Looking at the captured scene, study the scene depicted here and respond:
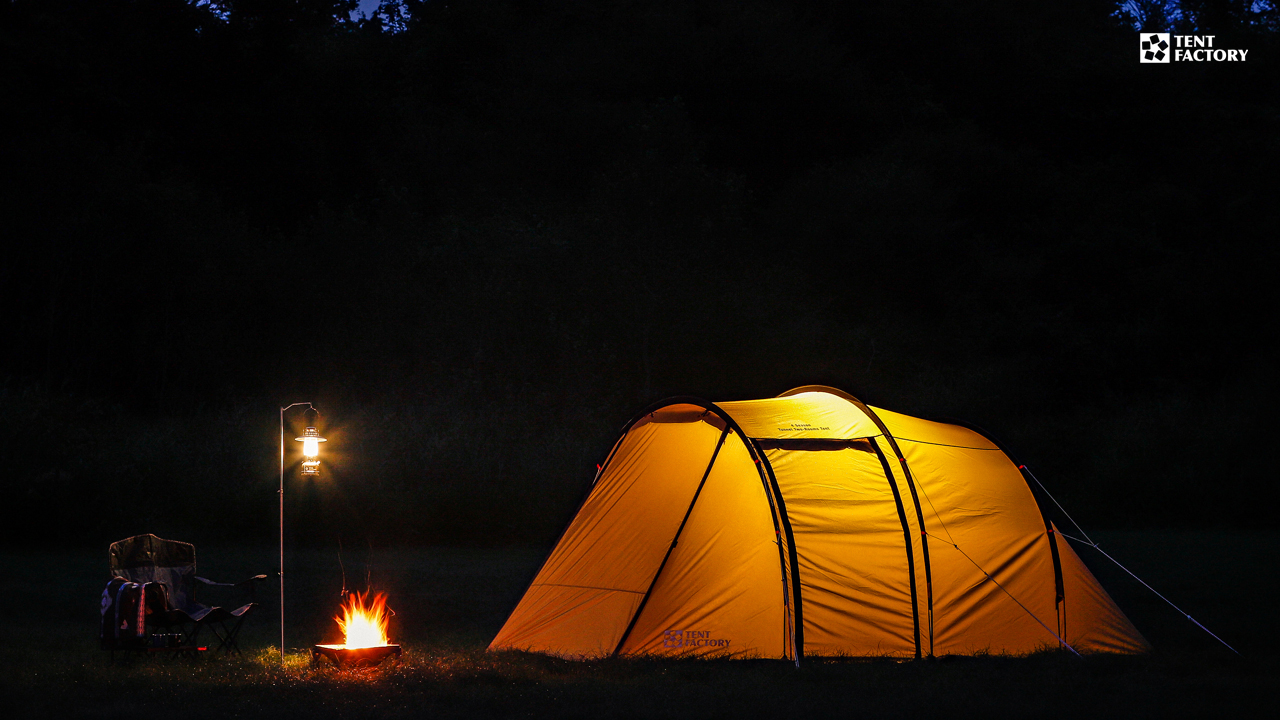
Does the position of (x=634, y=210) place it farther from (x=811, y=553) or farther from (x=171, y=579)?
(x=811, y=553)

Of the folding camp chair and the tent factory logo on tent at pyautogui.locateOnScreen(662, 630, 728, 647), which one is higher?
the folding camp chair

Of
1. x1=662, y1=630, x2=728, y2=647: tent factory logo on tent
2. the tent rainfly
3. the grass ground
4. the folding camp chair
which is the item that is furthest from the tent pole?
the folding camp chair

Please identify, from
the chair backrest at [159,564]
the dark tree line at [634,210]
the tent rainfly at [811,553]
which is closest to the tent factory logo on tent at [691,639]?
the tent rainfly at [811,553]

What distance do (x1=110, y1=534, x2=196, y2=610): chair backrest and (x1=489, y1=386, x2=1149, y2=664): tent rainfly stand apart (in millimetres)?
2246

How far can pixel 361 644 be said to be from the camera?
687cm

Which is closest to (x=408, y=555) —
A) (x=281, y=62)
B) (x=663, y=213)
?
(x=663, y=213)

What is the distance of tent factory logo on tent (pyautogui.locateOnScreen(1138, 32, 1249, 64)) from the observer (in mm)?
27906

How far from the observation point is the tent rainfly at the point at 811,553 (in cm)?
721

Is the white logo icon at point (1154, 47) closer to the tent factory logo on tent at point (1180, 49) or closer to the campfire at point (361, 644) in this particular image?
the tent factory logo on tent at point (1180, 49)

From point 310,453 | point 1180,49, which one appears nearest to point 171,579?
point 310,453

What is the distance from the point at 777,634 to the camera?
717 centimetres

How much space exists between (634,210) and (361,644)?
1972 centimetres

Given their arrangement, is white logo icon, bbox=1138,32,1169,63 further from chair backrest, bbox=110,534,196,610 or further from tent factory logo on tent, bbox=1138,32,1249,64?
chair backrest, bbox=110,534,196,610

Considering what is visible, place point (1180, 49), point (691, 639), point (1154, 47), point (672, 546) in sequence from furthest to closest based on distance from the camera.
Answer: point (1180, 49), point (1154, 47), point (672, 546), point (691, 639)
